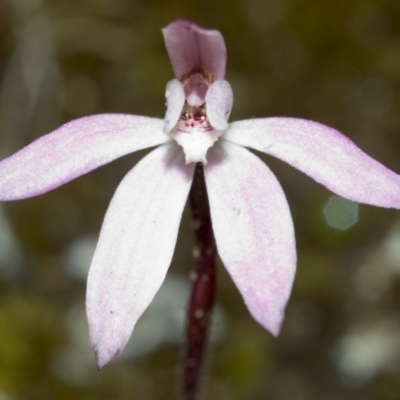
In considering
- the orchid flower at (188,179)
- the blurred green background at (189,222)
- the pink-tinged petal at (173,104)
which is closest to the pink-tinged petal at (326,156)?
the orchid flower at (188,179)

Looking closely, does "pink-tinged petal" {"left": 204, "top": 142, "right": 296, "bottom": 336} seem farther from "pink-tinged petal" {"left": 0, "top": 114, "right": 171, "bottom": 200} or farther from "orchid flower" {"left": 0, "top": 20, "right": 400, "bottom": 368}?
"pink-tinged petal" {"left": 0, "top": 114, "right": 171, "bottom": 200}

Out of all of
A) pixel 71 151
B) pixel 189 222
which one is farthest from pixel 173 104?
pixel 189 222

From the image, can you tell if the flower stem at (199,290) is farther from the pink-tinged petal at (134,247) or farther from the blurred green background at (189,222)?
the blurred green background at (189,222)

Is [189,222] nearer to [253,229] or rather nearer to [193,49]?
[193,49]

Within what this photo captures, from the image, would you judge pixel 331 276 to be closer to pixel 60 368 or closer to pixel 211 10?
pixel 60 368

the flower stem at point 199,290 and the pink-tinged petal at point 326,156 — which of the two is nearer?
the pink-tinged petal at point 326,156

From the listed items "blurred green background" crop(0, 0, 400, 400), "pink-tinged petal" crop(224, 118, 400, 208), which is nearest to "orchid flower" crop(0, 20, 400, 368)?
"pink-tinged petal" crop(224, 118, 400, 208)

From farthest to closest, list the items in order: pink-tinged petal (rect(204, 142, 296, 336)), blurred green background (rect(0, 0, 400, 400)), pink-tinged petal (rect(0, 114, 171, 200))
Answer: blurred green background (rect(0, 0, 400, 400)), pink-tinged petal (rect(0, 114, 171, 200)), pink-tinged petal (rect(204, 142, 296, 336))
